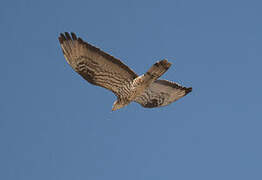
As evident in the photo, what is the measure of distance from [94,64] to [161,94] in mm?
2736

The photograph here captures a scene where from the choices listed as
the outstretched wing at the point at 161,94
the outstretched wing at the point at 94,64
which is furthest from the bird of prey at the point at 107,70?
the outstretched wing at the point at 161,94

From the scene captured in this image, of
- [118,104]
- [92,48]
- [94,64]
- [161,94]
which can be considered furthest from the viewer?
[161,94]

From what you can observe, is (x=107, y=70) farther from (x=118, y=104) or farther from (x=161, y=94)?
(x=161, y=94)

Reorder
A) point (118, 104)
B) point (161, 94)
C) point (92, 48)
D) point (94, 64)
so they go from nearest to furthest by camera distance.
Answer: point (92, 48)
point (94, 64)
point (118, 104)
point (161, 94)

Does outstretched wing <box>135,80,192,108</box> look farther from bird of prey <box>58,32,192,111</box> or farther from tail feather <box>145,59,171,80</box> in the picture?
tail feather <box>145,59,171,80</box>

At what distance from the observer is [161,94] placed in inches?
555

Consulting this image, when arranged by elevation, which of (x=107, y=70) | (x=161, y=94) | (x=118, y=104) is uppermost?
(x=161, y=94)

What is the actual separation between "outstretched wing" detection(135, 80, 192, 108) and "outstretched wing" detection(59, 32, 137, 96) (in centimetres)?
147

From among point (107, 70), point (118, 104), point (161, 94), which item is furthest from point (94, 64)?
point (161, 94)

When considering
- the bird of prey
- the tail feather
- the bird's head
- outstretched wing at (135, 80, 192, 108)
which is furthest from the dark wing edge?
outstretched wing at (135, 80, 192, 108)

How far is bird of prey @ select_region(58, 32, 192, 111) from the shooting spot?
11.8 metres

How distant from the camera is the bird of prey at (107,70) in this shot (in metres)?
11.8

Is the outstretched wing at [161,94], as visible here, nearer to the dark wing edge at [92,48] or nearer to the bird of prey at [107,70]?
the bird of prey at [107,70]

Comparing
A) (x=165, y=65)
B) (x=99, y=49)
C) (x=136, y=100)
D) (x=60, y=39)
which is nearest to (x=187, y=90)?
(x=136, y=100)
